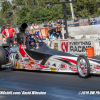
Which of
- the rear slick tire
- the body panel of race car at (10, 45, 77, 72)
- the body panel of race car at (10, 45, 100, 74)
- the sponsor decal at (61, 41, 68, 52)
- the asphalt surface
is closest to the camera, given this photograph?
the asphalt surface

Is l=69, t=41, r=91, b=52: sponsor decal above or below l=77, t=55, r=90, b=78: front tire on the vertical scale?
above

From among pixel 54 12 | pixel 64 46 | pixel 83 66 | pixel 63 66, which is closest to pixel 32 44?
pixel 63 66

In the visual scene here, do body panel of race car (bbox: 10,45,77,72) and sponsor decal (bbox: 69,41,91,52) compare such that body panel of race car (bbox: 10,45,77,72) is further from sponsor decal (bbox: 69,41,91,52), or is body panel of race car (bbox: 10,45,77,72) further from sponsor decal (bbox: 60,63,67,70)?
sponsor decal (bbox: 69,41,91,52)

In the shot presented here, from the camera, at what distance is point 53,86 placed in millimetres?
6234

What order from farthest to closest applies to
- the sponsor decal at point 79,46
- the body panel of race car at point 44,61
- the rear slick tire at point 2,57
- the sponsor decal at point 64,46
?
the sponsor decal at point 64,46
the sponsor decal at point 79,46
the rear slick tire at point 2,57
the body panel of race car at point 44,61

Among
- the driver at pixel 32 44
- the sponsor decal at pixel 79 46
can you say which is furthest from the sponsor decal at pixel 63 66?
the sponsor decal at pixel 79 46

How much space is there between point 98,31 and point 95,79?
1622 cm

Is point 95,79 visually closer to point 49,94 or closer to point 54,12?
point 49,94

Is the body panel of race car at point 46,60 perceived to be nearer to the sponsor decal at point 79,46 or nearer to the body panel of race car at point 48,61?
the body panel of race car at point 48,61

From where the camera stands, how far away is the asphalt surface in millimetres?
5188

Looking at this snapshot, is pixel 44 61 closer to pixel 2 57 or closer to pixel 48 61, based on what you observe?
pixel 48 61

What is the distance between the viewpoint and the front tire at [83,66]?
21.7 feet

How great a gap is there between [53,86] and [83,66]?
1150 millimetres

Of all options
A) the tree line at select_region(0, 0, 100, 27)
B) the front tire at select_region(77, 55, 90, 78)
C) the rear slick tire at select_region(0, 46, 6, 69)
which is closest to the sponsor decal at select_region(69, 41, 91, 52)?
the rear slick tire at select_region(0, 46, 6, 69)
